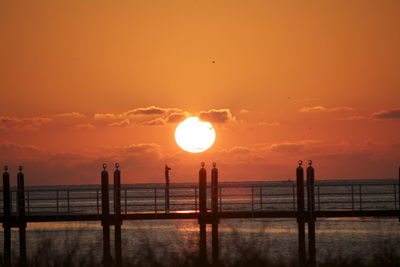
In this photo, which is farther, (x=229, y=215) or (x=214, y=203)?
(x=229, y=215)

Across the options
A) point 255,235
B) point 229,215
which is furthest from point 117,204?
point 255,235

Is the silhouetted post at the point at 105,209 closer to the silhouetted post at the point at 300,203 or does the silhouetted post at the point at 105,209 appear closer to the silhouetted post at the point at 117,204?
the silhouetted post at the point at 117,204

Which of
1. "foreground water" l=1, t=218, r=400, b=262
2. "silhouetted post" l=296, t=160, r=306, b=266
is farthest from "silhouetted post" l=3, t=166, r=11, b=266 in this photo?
"foreground water" l=1, t=218, r=400, b=262

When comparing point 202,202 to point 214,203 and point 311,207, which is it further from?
point 311,207

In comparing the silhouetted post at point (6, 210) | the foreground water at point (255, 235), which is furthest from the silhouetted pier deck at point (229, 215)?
the foreground water at point (255, 235)

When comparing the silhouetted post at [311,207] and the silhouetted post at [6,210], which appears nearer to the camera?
the silhouetted post at [311,207]

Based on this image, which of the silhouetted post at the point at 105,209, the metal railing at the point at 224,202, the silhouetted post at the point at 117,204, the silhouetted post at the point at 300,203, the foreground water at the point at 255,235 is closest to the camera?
the silhouetted post at the point at 300,203

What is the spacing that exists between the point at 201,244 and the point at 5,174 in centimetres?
725

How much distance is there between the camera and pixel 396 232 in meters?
53.0

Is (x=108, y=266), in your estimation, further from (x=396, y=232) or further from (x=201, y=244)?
(x=396, y=232)

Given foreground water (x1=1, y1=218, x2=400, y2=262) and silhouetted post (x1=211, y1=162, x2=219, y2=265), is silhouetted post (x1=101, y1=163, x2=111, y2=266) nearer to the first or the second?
silhouetted post (x1=211, y1=162, x2=219, y2=265)

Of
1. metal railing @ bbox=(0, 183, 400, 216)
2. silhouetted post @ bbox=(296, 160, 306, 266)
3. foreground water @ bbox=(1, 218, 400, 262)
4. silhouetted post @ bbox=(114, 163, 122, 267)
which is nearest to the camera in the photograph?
silhouetted post @ bbox=(296, 160, 306, 266)

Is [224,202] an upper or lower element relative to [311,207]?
lower

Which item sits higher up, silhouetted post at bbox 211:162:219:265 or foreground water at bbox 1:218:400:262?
silhouetted post at bbox 211:162:219:265
